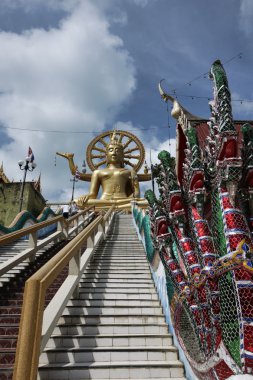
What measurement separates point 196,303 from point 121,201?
657 inches

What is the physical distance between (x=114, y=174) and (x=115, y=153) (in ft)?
5.72

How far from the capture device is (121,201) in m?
19.0

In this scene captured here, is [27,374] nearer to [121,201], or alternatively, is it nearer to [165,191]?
[165,191]

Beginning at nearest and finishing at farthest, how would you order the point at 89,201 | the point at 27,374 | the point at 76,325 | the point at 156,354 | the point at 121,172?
the point at 27,374
the point at 156,354
the point at 76,325
the point at 89,201
the point at 121,172

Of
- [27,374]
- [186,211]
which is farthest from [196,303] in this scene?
[27,374]

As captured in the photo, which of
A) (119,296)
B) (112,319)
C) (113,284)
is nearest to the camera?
(112,319)

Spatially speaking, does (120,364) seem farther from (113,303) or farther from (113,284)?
(113,284)

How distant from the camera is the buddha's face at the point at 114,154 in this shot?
2173 centimetres

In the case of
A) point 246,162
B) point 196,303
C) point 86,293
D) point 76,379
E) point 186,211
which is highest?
point 246,162

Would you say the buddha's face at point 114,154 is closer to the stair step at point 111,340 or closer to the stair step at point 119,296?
the stair step at point 119,296

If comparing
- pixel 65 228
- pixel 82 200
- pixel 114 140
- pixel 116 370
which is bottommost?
pixel 116 370

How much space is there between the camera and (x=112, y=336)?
350 cm

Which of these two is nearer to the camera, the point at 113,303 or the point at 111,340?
the point at 111,340

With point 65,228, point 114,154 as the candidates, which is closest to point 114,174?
point 114,154
